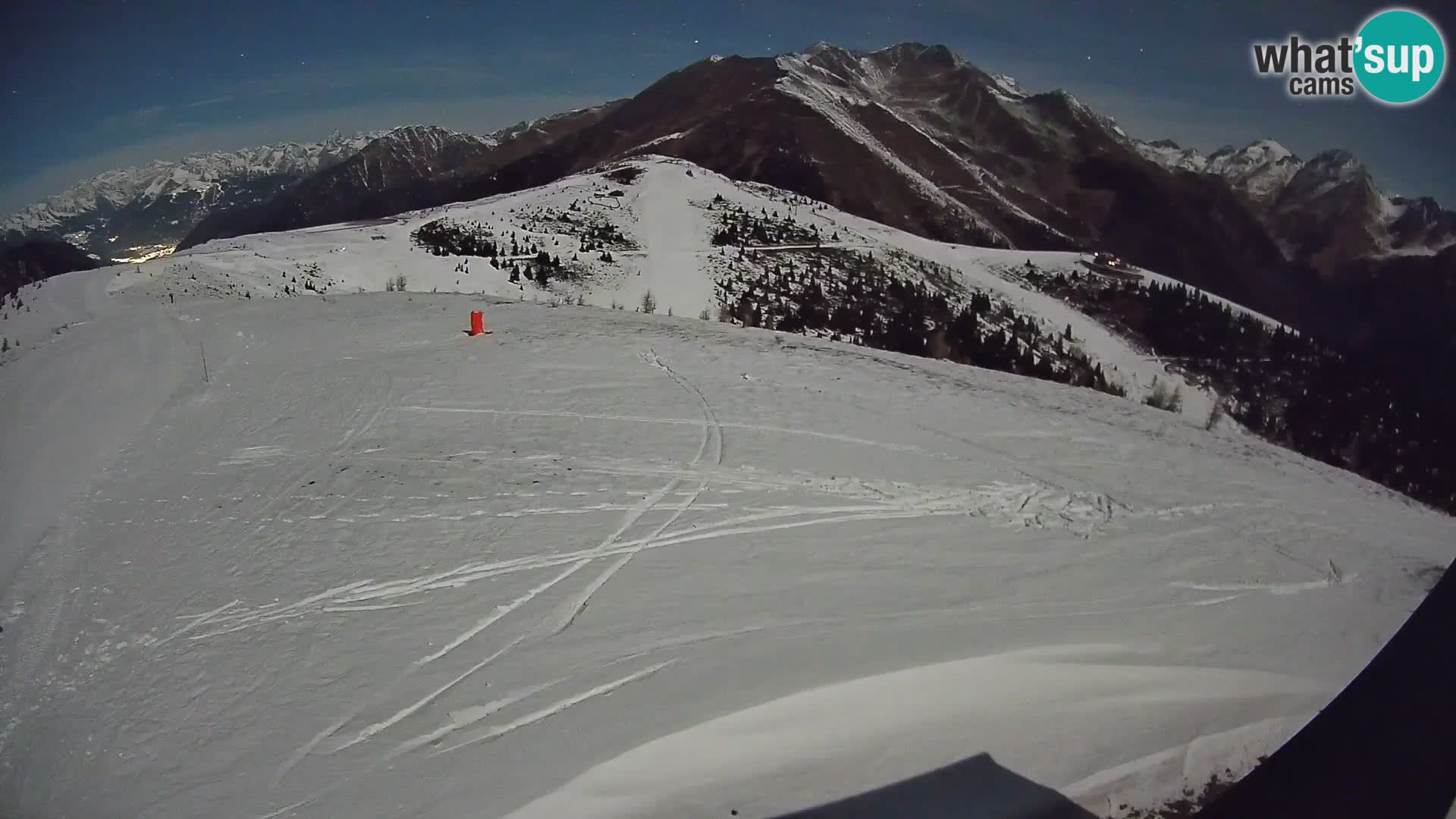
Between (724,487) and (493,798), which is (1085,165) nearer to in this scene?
(724,487)

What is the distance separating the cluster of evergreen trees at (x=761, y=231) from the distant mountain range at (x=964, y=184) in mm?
7459

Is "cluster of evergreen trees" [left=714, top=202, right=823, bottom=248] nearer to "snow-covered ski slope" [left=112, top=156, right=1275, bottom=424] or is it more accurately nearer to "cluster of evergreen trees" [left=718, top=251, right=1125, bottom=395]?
"snow-covered ski slope" [left=112, top=156, right=1275, bottom=424]

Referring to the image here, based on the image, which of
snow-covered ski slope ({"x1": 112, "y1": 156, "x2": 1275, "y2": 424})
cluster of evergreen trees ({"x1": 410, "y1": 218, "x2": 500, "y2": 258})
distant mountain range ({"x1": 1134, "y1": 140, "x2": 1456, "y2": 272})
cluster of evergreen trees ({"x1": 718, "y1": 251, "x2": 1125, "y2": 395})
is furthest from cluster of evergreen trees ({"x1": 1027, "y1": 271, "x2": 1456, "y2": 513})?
cluster of evergreen trees ({"x1": 410, "y1": 218, "x2": 500, "y2": 258})

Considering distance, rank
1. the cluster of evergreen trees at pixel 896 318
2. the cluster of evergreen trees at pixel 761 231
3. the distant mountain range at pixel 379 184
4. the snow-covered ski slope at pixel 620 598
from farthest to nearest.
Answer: the distant mountain range at pixel 379 184 → the cluster of evergreen trees at pixel 761 231 → the cluster of evergreen trees at pixel 896 318 → the snow-covered ski slope at pixel 620 598

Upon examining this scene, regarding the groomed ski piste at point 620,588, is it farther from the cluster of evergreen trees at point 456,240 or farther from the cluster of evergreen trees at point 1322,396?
the cluster of evergreen trees at point 456,240

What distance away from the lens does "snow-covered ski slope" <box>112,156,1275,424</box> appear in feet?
44.2

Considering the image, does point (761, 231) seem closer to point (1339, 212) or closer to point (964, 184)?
point (964, 184)

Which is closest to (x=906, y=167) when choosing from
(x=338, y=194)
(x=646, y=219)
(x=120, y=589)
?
(x=646, y=219)

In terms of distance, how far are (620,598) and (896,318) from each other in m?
15.8

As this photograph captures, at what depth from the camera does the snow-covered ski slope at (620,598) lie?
2824mm

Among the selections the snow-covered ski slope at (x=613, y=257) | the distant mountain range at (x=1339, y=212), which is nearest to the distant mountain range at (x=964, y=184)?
the distant mountain range at (x=1339, y=212)

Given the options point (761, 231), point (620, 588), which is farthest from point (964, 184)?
point (620, 588)

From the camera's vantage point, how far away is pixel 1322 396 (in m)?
5.11

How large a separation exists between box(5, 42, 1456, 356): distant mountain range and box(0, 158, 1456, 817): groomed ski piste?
44.7 inches
